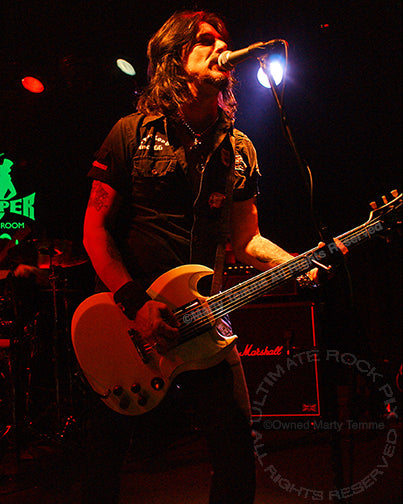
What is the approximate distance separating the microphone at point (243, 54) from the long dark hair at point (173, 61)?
291 mm

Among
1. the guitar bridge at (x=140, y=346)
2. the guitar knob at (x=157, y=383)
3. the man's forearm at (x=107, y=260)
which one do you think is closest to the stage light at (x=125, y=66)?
the man's forearm at (x=107, y=260)

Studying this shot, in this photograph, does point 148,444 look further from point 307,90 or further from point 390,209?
point 307,90

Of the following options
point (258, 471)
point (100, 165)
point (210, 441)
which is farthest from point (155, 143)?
point (258, 471)

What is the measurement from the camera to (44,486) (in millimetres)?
3518

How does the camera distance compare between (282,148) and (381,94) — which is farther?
(282,148)

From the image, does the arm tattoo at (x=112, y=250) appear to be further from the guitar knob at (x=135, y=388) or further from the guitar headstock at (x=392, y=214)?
the guitar headstock at (x=392, y=214)

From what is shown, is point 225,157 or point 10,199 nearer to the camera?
point 225,157

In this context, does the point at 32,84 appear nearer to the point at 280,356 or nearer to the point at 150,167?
the point at 280,356

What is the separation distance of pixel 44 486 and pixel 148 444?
1.16m

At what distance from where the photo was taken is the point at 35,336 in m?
5.21

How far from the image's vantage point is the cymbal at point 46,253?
4.45 meters

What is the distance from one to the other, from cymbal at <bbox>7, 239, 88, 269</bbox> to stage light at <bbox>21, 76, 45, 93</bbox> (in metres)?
2.11

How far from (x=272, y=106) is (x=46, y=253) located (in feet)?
11.3

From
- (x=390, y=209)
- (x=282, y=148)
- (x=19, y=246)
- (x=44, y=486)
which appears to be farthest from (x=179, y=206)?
(x=282, y=148)
